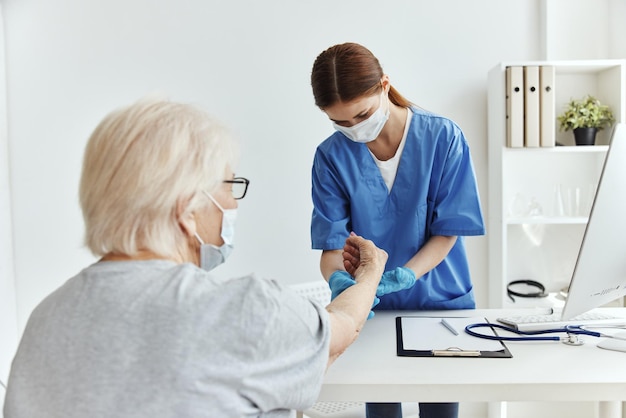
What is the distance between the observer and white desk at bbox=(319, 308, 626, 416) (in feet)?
3.62

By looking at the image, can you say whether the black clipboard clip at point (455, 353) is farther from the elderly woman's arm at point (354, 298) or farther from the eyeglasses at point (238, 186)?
the eyeglasses at point (238, 186)

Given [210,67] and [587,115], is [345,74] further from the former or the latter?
[587,115]

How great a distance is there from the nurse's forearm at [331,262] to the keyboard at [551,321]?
452 mm

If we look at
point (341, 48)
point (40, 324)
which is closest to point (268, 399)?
point (40, 324)

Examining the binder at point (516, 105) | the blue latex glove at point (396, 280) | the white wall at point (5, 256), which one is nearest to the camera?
the blue latex glove at point (396, 280)

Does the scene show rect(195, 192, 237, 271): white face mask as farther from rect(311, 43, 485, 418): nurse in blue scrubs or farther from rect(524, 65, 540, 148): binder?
rect(524, 65, 540, 148): binder

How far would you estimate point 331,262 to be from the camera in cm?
172

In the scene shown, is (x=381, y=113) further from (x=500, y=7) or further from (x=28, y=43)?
(x=28, y=43)

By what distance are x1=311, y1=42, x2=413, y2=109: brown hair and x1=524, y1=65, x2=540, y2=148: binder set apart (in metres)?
1.23

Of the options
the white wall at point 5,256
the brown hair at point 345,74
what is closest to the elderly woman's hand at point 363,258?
the brown hair at point 345,74

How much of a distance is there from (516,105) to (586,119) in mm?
334

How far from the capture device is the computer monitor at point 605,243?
1.19 meters

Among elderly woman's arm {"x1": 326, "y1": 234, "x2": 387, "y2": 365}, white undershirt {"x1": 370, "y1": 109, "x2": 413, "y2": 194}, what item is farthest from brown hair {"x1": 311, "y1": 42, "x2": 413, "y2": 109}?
elderly woman's arm {"x1": 326, "y1": 234, "x2": 387, "y2": 365}

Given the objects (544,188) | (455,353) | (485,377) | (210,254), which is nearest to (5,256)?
(210,254)
